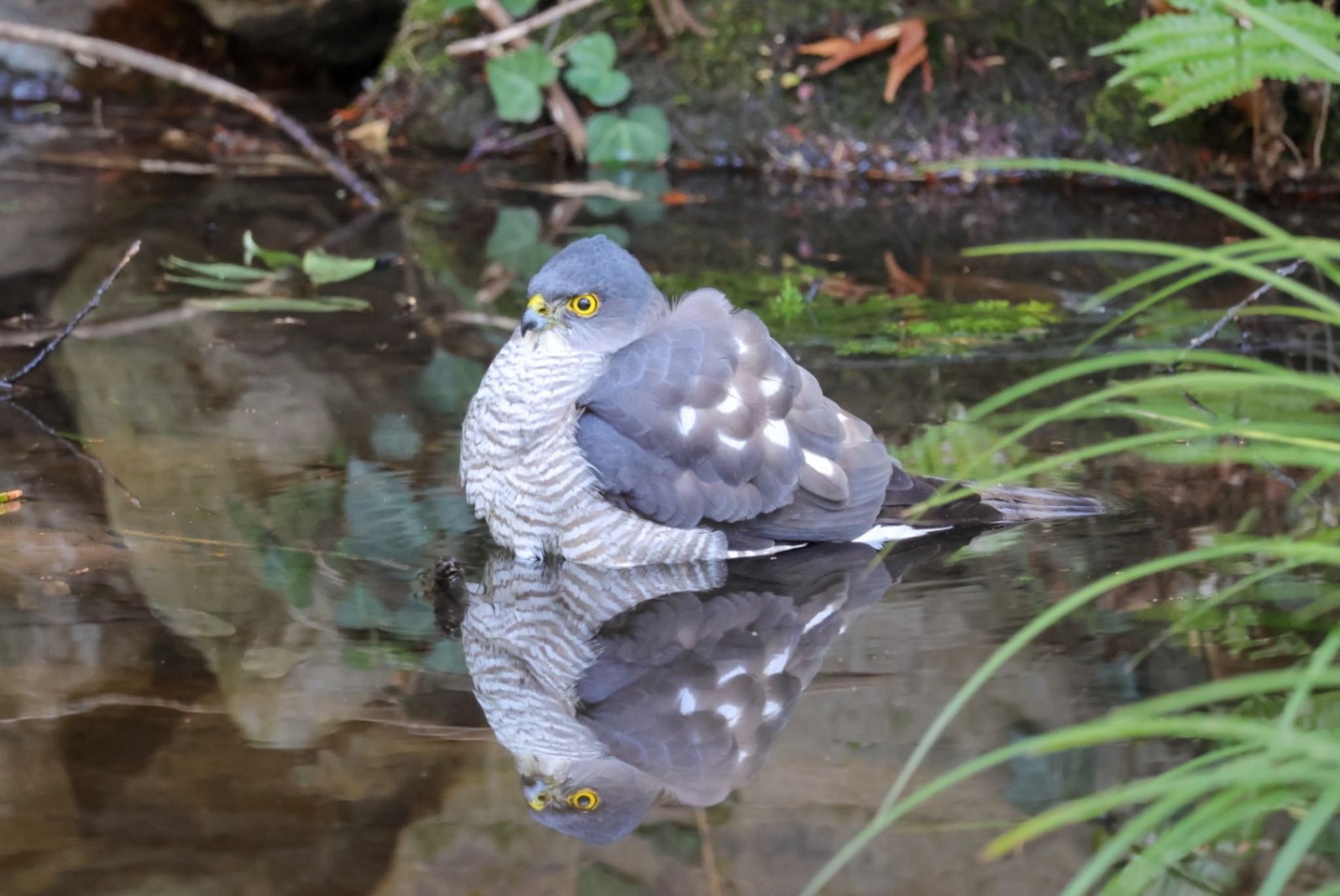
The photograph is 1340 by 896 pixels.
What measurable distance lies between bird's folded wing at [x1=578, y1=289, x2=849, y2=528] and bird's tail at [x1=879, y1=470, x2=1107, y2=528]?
164mm

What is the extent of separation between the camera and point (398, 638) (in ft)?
10.3

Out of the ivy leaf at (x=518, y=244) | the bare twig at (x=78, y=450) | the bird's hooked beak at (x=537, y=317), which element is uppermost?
the bird's hooked beak at (x=537, y=317)

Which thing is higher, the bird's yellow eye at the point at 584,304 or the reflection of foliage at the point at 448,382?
the bird's yellow eye at the point at 584,304

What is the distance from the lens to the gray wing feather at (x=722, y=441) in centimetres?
346

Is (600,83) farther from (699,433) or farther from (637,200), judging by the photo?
(699,433)

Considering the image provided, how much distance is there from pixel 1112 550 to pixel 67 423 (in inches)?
114

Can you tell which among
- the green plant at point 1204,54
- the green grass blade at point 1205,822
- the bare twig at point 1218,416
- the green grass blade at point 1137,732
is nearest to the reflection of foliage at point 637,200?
the green plant at point 1204,54

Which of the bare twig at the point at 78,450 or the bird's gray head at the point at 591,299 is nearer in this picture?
the bird's gray head at the point at 591,299

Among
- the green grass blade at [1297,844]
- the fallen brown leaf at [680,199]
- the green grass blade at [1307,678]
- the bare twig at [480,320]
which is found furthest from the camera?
the fallen brown leaf at [680,199]

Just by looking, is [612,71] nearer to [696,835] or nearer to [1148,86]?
[1148,86]

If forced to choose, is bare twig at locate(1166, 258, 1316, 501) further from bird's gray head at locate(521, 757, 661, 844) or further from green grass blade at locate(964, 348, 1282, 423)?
bird's gray head at locate(521, 757, 661, 844)

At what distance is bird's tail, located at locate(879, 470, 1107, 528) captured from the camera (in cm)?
364

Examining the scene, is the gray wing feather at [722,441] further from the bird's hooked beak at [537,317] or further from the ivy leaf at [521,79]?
the ivy leaf at [521,79]

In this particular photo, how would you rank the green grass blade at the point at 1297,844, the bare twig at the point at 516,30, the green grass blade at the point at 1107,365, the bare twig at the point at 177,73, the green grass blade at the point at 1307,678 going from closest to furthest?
the green grass blade at the point at 1297,844, the green grass blade at the point at 1307,678, the green grass blade at the point at 1107,365, the bare twig at the point at 177,73, the bare twig at the point at 516,30
